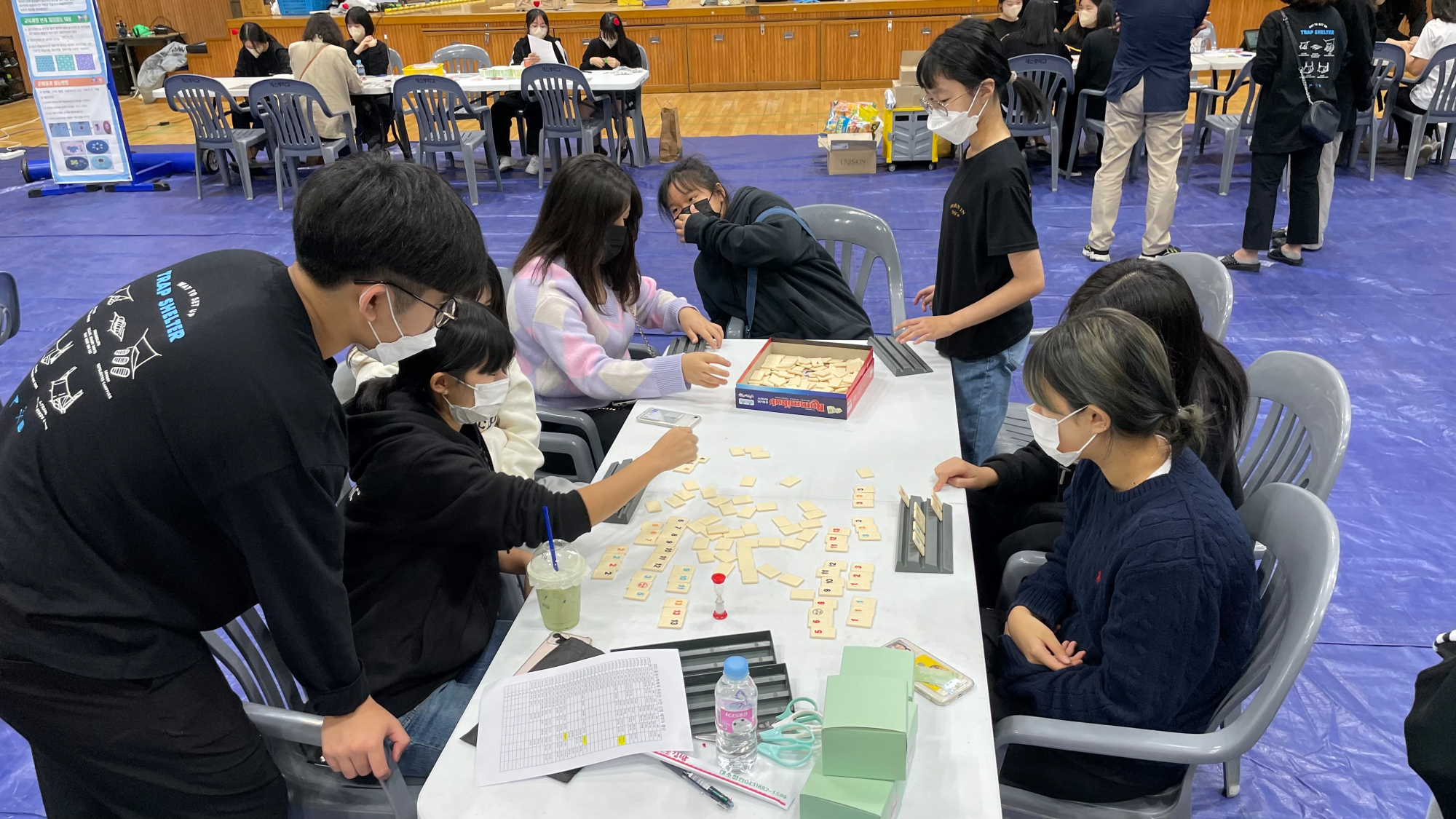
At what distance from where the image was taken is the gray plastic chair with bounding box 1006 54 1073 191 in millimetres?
7145

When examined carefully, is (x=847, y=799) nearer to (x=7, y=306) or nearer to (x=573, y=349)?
(x=573, y=349)

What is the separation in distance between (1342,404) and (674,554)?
4.87 ft

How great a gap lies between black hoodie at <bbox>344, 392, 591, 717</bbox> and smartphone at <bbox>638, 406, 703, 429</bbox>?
700 millimetres

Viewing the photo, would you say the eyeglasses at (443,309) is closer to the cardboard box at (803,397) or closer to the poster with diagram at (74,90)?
the cardboard box at (803,397)

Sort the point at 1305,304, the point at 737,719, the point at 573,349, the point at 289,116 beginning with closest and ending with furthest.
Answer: the point at 737,719, the point at 573,349, the point at 1305,304, the point at 289,116

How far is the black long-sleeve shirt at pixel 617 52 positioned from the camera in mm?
8938

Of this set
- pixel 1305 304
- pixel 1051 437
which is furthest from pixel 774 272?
pixel 1305 304

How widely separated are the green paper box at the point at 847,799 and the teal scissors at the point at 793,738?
0.30 ft

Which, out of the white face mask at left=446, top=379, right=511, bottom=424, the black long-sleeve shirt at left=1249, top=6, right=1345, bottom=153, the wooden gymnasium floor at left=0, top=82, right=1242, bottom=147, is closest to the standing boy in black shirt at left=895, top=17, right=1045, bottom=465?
the white face mask at left=446, top=379, right=511, bottom=424

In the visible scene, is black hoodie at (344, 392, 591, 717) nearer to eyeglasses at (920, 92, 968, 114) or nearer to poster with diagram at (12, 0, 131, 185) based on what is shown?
eyeglasses at (920, 92, 968, 114)

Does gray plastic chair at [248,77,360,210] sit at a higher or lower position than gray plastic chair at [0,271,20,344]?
higher

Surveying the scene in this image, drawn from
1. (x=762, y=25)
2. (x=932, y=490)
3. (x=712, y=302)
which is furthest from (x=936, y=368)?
(x=762, y=25)

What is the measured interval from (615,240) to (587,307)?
0.74 feet

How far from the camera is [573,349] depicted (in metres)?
2.85
